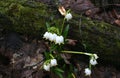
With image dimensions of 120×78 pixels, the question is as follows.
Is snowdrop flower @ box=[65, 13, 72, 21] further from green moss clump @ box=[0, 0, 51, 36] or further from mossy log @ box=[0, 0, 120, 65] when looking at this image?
green moss clump @ box=[0, 0, 51, 36]

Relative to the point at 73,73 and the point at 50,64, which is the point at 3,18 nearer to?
the point at 50,64

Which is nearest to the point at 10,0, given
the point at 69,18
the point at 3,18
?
the point at 3,18

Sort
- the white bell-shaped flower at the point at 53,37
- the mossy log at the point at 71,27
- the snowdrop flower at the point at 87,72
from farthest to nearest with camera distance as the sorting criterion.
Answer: the mossy log at the point at 71,27 → the snowdrop flower at the point at 87,72 → the white bell-shaped flower at the point at 53,37

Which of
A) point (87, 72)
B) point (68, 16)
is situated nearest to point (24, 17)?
point (68, 16)

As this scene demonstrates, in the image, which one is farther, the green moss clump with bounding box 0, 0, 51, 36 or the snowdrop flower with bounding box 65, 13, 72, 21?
the green moss clump with bounding box 0, 0, 51, 36

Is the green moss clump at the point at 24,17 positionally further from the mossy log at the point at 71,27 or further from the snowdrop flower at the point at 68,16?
the snowdrop flower at the point at 68,16

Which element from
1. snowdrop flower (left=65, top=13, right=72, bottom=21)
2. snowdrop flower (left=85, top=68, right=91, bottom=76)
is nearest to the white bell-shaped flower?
snowdrop flower (left=65, top=13, right=72, bottom=21)

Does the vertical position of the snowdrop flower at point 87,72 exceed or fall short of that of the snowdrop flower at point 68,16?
it falls short

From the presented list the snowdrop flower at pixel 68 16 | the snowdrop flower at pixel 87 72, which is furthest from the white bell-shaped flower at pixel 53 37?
the snowdrop flower at pixel 87 72

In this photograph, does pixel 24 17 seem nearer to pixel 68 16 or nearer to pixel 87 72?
pixel 68 16
